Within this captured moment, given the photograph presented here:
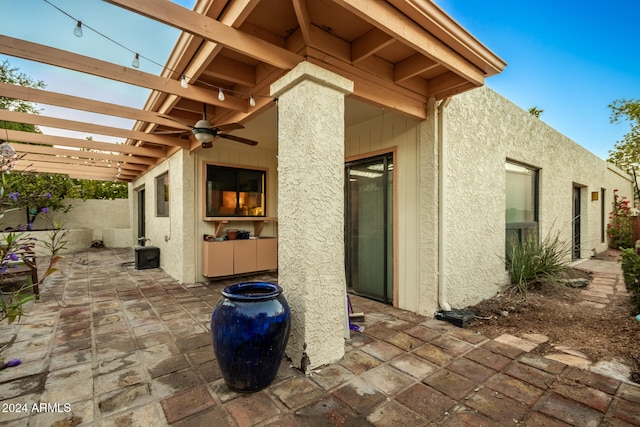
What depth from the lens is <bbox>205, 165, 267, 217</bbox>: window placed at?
5.97m

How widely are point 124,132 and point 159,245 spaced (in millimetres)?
3363

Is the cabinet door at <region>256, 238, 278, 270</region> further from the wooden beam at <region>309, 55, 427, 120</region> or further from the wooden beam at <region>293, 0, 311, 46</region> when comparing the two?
the wooden beam at <region>293, 0, 311, 46</region>

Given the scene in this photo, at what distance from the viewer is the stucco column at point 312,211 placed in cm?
246

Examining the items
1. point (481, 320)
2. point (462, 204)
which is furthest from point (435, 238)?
point (481, 320)

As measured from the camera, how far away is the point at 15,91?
3.11 metres

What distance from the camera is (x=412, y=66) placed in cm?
311

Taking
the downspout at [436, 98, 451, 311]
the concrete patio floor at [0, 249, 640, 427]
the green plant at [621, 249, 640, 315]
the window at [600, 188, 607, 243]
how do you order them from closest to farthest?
the concrete patio floor at [0, 249, 640, 427] < the green plant at [621, 249, 640, 315] < the downspout at [436, 98, 451, 311] < the window at [600, 188, 607, 243]

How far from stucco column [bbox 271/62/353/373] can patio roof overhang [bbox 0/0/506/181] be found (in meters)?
0.29

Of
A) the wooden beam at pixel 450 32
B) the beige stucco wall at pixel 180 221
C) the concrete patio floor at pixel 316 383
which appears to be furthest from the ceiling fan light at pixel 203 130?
the wooden beam at pixel 450 32

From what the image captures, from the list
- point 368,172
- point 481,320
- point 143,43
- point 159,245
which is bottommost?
point 481,320

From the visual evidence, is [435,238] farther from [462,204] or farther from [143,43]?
[143,43]

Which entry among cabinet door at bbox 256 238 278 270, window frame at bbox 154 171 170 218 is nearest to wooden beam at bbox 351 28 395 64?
cabinet door at bbox 256 238 278 270

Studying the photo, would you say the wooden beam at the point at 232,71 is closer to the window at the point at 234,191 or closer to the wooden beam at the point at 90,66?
the wooden beam at the point at 90,66

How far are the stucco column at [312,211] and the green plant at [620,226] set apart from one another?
12849mm
